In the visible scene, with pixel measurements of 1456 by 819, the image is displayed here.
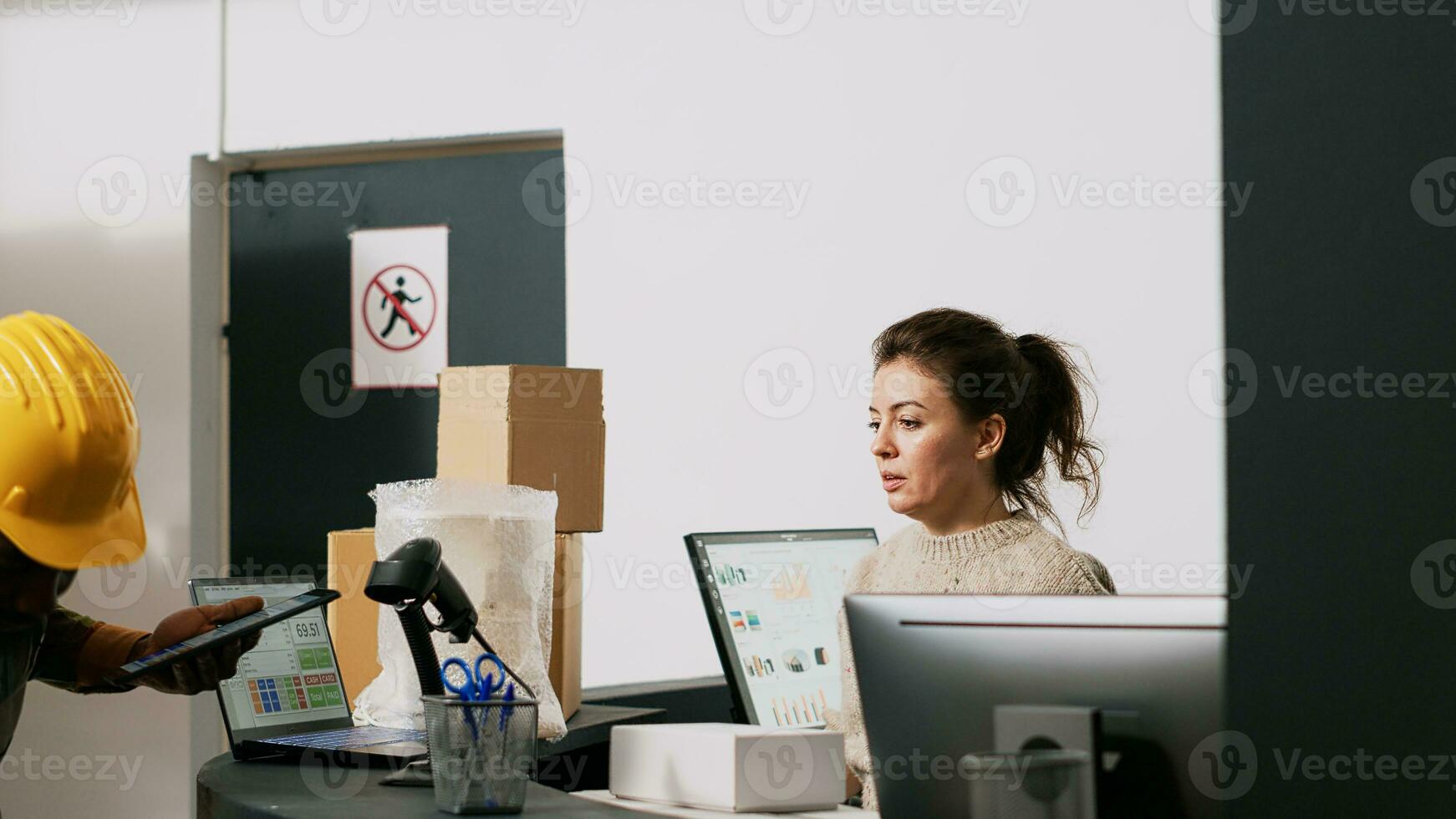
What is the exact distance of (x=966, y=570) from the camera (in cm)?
217

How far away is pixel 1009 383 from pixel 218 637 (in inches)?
53.9

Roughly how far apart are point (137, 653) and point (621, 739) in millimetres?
599

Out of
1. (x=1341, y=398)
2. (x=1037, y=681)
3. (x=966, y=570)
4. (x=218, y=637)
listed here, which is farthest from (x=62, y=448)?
(x=966, y=570)

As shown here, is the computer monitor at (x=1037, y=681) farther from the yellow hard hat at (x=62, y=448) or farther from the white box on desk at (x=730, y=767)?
the yellow hard hat at (x=62, y=448)

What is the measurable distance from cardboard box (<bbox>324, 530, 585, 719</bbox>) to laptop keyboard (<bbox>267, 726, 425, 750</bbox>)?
315 mm

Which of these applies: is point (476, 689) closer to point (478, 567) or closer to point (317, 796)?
point (317, 796)

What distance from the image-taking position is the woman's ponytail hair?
228 centimetres

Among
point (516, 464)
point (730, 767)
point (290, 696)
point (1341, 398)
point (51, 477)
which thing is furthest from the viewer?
point (516, 464)

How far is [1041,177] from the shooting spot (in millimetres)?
3178

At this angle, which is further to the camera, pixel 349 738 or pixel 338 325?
pixel 338 325

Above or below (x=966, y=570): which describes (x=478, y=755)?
below

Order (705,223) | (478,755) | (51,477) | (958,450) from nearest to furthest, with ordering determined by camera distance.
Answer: (51,477), (478,755), (958,450), (705,223)

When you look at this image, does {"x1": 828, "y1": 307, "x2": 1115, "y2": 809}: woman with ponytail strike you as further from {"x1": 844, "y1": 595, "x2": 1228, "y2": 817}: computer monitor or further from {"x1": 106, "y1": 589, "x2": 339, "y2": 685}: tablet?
{"x1": 106, "y1": 589, "x2": 339, "y2": 685}: tablet

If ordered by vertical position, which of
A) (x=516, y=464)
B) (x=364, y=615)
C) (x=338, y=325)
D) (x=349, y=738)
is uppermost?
(x=338, y=325)
